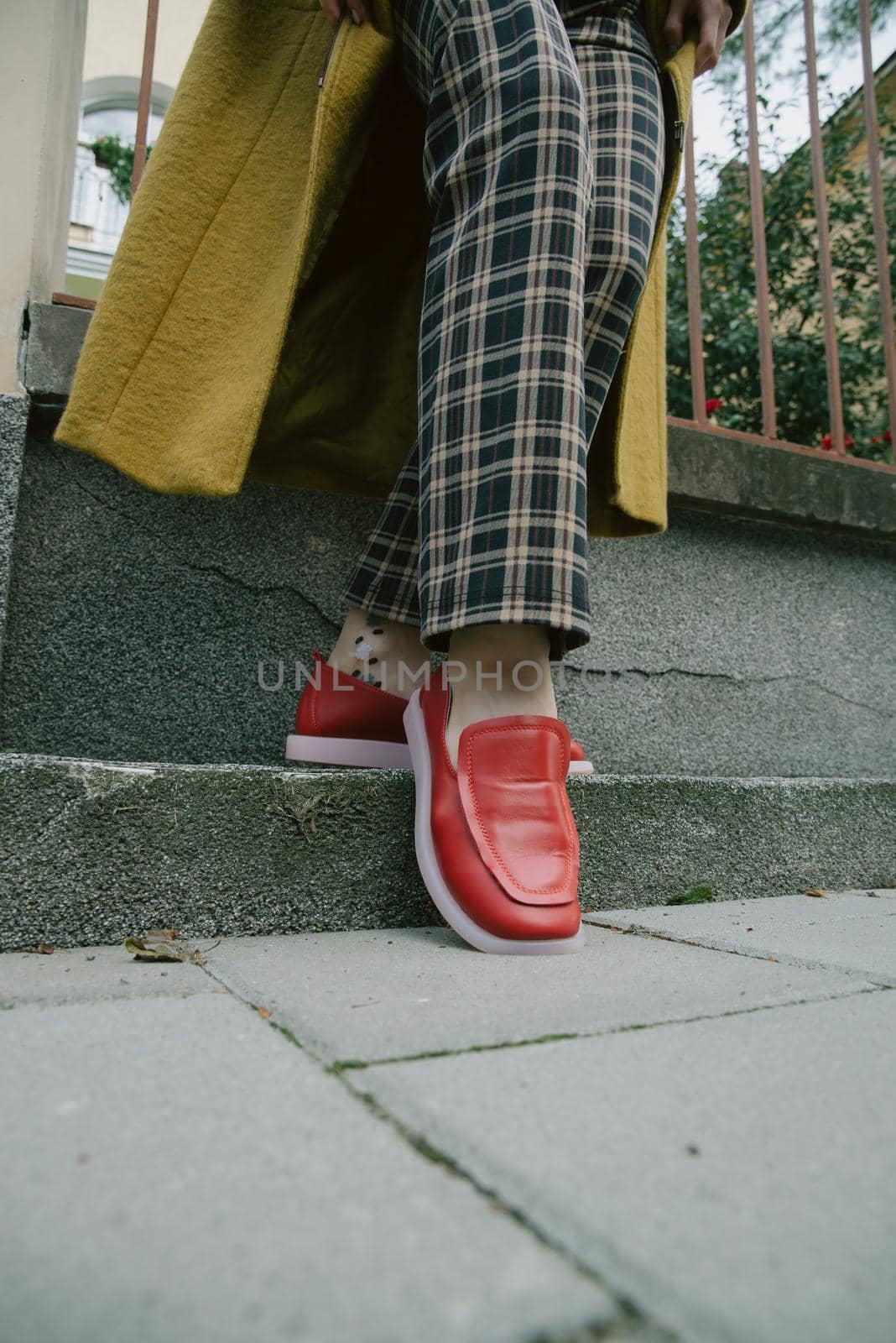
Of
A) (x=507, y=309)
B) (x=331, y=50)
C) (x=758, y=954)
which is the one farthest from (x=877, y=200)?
(x=758, y=954)

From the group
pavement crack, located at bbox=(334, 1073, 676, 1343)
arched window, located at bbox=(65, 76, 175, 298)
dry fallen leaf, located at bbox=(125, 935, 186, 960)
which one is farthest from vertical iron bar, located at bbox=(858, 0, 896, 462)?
arched window, located at bbox=(65, 76, 175, 298)

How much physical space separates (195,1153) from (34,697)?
0.88m

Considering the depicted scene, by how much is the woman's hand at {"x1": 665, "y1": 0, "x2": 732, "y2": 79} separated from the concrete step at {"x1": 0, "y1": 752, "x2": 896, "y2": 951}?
3.08 feet

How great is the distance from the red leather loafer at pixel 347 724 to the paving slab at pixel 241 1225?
58cm

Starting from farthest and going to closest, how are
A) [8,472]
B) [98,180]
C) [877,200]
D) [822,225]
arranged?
[98,180], [877,200], [822,225], [8,472]

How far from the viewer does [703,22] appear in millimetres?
1109

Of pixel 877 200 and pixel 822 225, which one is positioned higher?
pixel 877 200

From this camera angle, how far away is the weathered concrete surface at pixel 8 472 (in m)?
1.04

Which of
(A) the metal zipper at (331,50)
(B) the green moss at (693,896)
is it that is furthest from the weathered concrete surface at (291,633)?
(A) the metal zipper at (331,50)

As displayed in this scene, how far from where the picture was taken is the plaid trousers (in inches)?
31.5

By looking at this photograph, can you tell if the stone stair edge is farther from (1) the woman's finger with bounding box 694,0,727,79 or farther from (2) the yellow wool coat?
(1) the woman's finger with bounding box 694,0,727,79

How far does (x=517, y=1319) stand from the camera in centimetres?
27

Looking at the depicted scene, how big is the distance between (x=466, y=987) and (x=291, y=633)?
733mm

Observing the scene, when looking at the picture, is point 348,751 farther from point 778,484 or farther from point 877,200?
point 877,200
